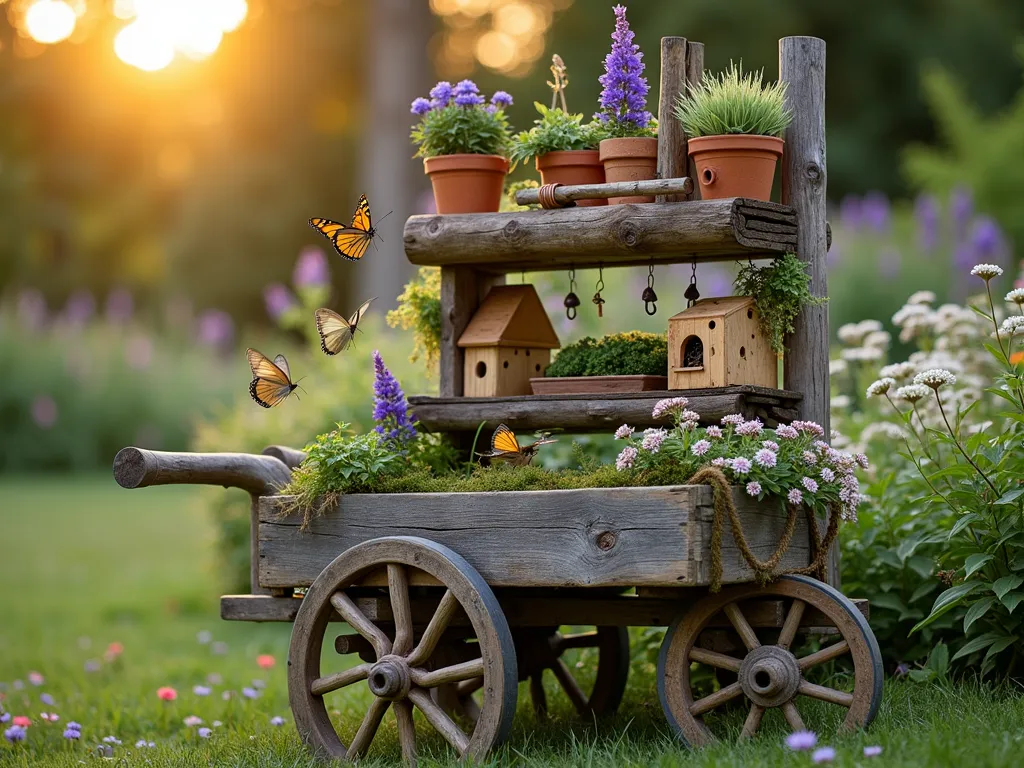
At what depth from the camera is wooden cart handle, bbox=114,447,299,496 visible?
159 inches

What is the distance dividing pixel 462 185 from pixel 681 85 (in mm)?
857

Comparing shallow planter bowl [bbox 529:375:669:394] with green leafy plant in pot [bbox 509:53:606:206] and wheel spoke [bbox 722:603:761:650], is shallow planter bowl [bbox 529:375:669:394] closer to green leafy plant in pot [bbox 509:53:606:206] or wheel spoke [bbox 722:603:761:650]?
green leafy plant in pot [bbox 509:53:606:206]

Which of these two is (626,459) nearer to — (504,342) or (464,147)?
(504,342)

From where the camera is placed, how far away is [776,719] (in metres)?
3.95

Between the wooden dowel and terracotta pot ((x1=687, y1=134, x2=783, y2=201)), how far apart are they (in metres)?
0.07

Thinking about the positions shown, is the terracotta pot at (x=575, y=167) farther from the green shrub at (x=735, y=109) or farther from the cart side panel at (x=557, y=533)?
the cart side panel at (x=557, y=533)

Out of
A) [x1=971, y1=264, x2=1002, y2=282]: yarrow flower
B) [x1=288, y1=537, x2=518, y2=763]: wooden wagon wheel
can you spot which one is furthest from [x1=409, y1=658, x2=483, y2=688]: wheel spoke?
[x1=971, y1=264, x2=1002, y2=282]: yarrow flower

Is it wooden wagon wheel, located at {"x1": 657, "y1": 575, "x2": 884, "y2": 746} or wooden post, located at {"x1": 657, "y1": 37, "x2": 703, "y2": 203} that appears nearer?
wooden wagon wheel, located at {"x1": 657, "y1": 575, "x2": 884, "y2": 746}

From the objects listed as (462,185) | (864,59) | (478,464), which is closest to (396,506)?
(478,464)

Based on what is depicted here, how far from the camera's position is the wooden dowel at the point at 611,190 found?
4.04m

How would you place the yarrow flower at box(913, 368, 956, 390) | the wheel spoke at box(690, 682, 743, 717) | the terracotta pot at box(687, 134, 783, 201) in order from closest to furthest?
the wheel spoke at box(690, 682, 743, 717)
the terracotta pot at box(687, 134, 783, 201)
the yarrow flower at box(913, 368, 956, 390)

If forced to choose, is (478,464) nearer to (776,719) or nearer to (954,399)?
(776,719)

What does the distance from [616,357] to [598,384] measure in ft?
0.49

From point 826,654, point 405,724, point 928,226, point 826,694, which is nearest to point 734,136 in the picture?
point 826,654
